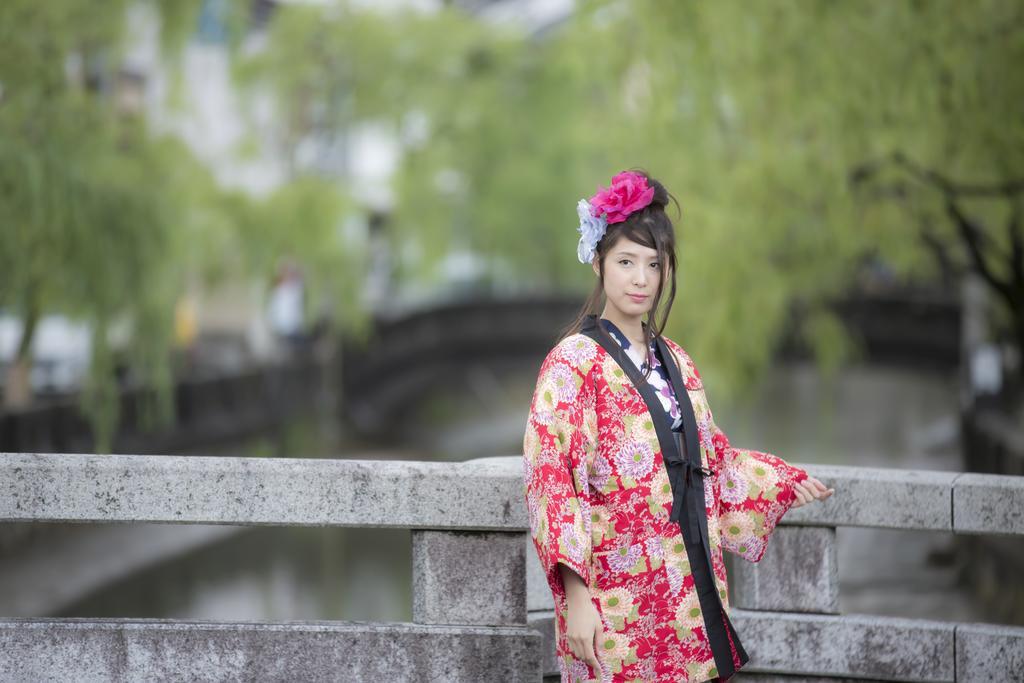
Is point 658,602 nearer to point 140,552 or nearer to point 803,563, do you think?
point 803,563

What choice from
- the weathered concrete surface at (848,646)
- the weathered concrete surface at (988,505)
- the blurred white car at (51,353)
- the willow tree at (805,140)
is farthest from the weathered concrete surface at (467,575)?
the blurred white car at (51,353)

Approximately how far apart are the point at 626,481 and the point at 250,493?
1146mm

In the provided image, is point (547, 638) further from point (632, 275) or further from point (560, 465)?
point (632, 275)

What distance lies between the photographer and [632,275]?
319cm

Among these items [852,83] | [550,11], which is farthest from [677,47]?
[550,11]

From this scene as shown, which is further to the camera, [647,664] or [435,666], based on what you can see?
[435,666]

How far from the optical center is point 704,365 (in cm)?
980

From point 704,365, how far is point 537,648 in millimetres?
6307

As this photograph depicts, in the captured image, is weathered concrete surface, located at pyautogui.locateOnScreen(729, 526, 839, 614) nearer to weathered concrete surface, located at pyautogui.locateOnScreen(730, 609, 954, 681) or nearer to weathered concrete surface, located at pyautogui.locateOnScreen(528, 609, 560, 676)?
weathered concrete surface, located at pyautogui.locateOnScreen(730, 609, 954, 681)

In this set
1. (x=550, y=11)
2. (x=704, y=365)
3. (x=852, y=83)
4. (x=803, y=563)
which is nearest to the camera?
(x=803, y=563)

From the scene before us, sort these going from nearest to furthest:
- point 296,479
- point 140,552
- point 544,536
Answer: point 544,536
point 296,479
point 140,552

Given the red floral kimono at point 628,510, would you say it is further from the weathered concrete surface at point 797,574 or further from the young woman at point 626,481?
the weathered concrete surface at point 797,574

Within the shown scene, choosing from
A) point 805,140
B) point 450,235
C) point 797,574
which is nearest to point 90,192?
point 805,140

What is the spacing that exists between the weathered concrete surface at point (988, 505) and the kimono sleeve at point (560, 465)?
1.38 m
